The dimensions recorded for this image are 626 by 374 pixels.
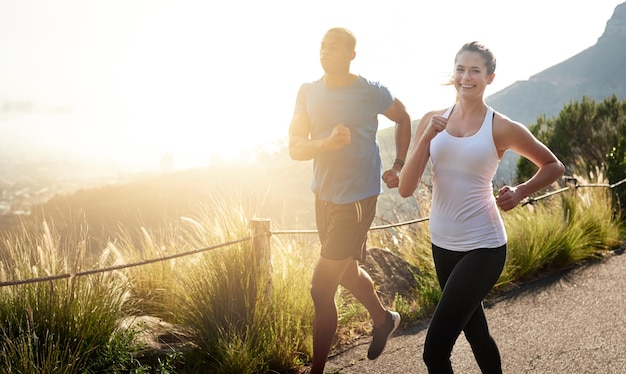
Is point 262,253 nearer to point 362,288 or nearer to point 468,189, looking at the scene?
point 362,288

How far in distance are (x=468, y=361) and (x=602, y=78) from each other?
630 feet

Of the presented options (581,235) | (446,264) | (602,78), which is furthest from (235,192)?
(602,78)

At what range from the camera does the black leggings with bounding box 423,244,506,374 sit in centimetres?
242

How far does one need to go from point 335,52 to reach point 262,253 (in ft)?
5.30

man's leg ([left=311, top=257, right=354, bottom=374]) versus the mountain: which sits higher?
the mountain

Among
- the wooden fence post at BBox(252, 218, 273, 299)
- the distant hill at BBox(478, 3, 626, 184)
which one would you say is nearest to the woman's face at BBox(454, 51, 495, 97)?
the wooden fence post at BBox(252, 218, 273, 299)

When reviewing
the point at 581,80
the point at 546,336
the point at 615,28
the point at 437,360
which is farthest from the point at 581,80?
the point at 437,360

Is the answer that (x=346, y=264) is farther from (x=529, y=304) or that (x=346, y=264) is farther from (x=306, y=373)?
(x=529, y=304)

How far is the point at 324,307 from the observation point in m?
3.48

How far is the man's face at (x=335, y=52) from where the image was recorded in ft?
11.3

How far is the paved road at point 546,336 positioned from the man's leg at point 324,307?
30.8 inches

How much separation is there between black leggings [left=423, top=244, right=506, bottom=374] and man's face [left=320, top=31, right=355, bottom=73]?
4.25ft

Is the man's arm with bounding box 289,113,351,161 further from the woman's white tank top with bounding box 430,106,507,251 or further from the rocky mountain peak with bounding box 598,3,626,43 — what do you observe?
the rocky mountain peak with bounding box 598,3,626,43

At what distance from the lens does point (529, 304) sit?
569 cm
